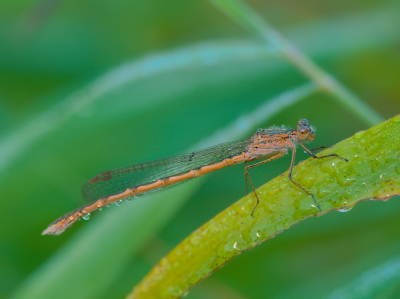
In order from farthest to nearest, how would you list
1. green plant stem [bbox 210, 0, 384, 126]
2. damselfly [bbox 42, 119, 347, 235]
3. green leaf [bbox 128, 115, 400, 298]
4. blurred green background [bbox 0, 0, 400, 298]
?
damselfly [bbox 42, 119, 347, 235]
blurred green background [bbox 0, 0, 400, 298]
green plant stem [bbox 210, 0, 384, 126]
green leaf [bbox 128, 115, 400, 298]

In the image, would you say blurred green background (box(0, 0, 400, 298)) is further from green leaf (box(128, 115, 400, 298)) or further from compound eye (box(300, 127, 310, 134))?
green leaf (box(128, 115, 400, 298))

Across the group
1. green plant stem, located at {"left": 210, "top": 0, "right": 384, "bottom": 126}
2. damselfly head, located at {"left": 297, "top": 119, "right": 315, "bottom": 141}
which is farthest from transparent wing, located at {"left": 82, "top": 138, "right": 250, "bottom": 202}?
green plant stem, located at {"left": 210, "top": 0, "right": 384, "bottom": 126}

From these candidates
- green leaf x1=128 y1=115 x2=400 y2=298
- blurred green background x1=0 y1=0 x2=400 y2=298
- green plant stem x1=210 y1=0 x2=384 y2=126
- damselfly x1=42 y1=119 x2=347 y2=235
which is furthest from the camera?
damselfly x1=42 y1=119 x2=347 y2=235

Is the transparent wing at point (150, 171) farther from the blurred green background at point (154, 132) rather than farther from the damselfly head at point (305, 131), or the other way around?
the damselfly head at point (305, 131)

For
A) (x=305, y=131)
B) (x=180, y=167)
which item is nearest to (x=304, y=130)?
(x=305, y=131)

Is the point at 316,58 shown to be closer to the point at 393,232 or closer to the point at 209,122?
the point at 209,122

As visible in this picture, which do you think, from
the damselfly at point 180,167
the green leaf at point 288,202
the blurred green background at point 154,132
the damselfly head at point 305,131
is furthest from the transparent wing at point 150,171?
the green leaf at point 288,202

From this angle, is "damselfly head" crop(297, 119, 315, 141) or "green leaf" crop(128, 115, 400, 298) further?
"damselfly head" crop(297, 119, 315, 141)
